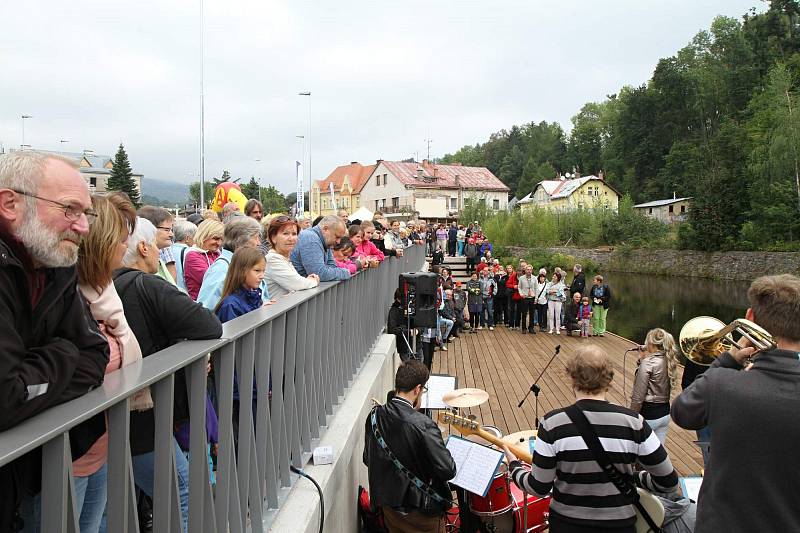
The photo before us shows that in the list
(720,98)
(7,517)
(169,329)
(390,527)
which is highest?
(720,98)

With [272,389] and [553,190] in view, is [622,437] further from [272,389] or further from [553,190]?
[553,190]

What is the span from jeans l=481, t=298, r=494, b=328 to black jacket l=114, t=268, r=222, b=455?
1391 centimetres

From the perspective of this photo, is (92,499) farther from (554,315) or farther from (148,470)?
(554,315)

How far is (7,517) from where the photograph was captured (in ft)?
3.98

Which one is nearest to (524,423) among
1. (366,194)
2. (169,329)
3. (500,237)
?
(169,329)

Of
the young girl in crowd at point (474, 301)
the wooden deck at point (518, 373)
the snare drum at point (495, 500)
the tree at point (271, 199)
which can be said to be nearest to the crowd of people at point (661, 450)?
the snare drum at point (495, 500)

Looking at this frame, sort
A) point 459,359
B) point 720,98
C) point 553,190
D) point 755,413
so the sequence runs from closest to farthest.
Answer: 1. point 755,413
2. point 459,359
3. point 720,98
4. point 553,190

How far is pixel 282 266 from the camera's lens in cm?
377

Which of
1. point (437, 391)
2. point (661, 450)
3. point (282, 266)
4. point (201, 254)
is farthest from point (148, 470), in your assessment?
point (437, 391)

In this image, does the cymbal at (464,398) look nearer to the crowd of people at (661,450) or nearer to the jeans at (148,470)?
the crowd of people at (661,450)

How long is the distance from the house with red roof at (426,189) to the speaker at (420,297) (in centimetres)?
5024

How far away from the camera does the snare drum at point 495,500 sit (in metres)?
4.21

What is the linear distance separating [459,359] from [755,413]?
375 inches

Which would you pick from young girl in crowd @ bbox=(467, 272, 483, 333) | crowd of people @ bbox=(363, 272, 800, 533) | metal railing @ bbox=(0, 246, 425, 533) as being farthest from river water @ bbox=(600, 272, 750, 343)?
metal railing @ bbox=(0, 246, 425, 533)
